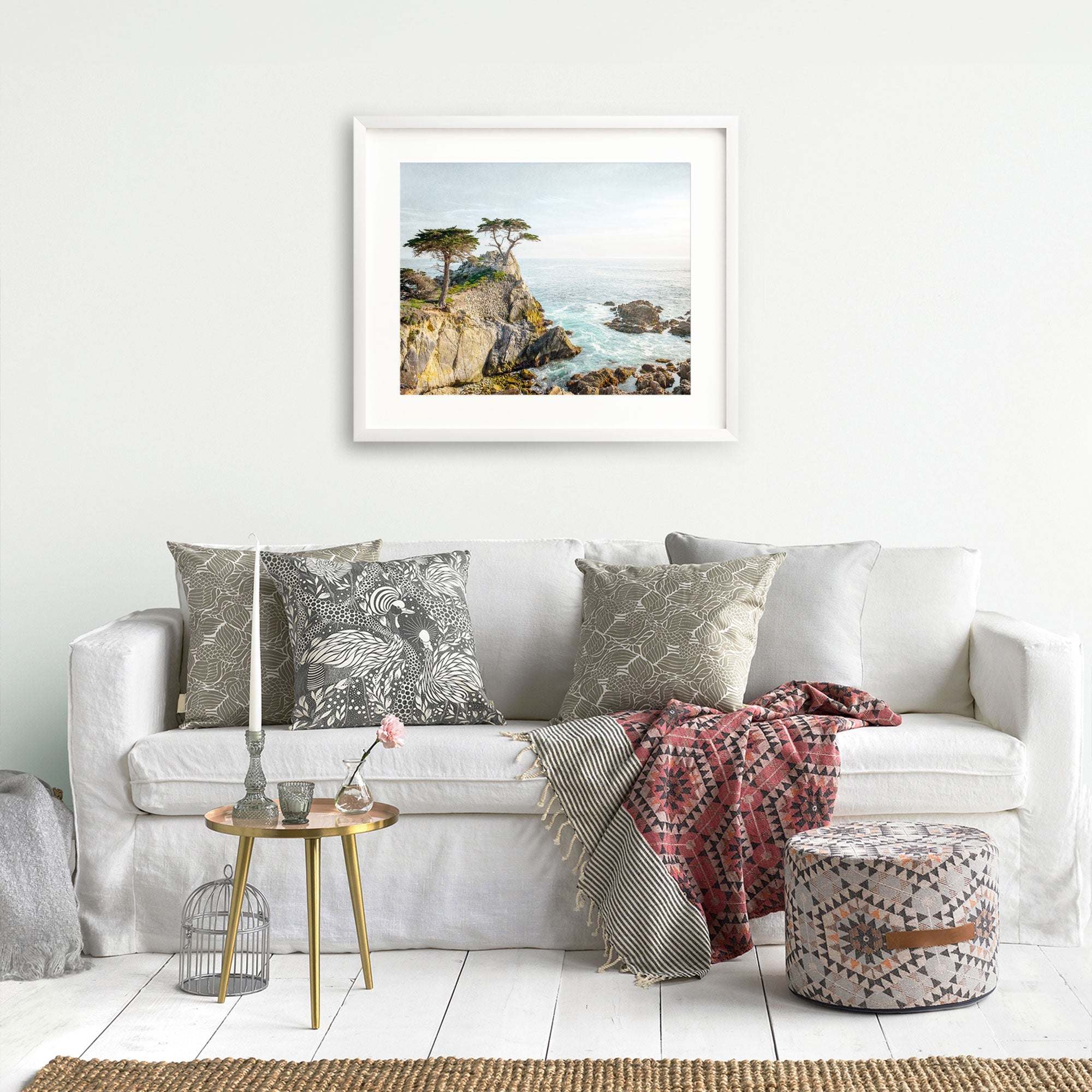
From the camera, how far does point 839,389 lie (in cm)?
357

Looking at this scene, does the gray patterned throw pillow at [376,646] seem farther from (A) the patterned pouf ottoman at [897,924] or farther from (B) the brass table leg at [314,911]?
(A) the patterned pouf ottoman at [897,924]

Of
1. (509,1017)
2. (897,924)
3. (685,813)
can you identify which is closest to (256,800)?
(509,1017)

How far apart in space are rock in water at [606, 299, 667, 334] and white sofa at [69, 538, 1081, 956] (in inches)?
56.4

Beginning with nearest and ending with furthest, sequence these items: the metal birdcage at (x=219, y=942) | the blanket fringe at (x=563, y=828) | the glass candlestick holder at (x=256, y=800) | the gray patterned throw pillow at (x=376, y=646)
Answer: the glass candlestick holder at (x=256, y=800) < the metal birdcage at (x=219, y=942) < the blanket fringe at (x=563, y=828) < the gray patterned throw pillow at (x=376, y=646)

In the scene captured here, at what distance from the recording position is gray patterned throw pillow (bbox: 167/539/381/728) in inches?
112

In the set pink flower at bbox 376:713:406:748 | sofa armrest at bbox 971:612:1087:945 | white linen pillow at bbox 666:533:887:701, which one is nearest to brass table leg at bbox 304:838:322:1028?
pink flower at bbox 376:713:406:748

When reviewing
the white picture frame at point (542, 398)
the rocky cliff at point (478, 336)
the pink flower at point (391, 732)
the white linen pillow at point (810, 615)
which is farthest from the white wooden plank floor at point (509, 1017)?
the rocky cliff at point (478, 336)

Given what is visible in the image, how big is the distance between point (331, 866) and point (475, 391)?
1512 millimetres

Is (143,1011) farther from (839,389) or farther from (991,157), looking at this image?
(991,157)

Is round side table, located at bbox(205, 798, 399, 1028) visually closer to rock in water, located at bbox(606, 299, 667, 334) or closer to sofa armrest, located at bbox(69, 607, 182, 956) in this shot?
sofa armrest, located at bbox(69, 607, 182, 956)

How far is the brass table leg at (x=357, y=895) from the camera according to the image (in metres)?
2.27

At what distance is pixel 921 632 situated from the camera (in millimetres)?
3113

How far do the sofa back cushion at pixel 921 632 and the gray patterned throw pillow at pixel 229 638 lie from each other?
4.33 ft

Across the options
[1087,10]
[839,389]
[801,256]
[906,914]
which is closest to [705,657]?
[906,914]
